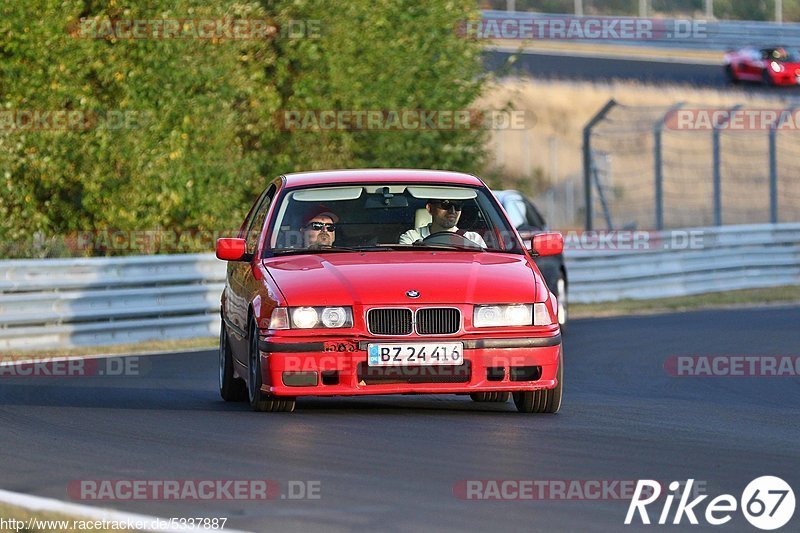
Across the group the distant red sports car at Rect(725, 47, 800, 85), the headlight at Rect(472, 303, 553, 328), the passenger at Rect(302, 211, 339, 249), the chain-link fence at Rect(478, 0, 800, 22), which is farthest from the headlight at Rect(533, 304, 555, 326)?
the chain-link fence at Rect(478, 0, 800, 22)

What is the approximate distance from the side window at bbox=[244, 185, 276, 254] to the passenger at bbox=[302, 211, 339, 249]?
0.50m

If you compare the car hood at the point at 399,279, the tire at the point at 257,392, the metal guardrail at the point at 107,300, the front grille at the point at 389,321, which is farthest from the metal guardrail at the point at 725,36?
the front grille at the point at 389,321

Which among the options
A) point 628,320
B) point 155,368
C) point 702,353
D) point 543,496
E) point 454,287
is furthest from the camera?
point 628,320

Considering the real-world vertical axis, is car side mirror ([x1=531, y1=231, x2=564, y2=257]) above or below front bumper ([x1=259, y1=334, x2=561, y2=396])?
above

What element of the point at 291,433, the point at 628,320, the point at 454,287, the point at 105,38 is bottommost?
the point at 628,320

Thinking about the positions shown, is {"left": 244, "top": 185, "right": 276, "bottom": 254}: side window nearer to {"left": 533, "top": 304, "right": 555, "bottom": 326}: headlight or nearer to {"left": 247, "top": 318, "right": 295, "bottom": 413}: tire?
{"left": 247, "top": 318, "right": 295, "bottom": 413}: tire

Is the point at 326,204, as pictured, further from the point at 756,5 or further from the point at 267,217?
the point at 756,5

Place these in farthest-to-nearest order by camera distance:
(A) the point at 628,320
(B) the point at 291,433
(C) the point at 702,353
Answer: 1. (A) the point at 628,320
2. (C) the point at 702,353
3. (B) the point at 291,433

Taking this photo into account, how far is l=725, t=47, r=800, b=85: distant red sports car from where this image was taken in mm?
50875

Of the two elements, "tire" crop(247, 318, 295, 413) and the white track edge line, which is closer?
"tire" crop(247, 318, 295, 413)

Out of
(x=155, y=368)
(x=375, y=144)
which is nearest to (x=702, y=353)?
(x=155, y=368)

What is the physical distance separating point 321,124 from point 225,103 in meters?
2.37

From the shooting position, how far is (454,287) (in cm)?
980

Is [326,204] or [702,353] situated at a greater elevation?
[326,204]
